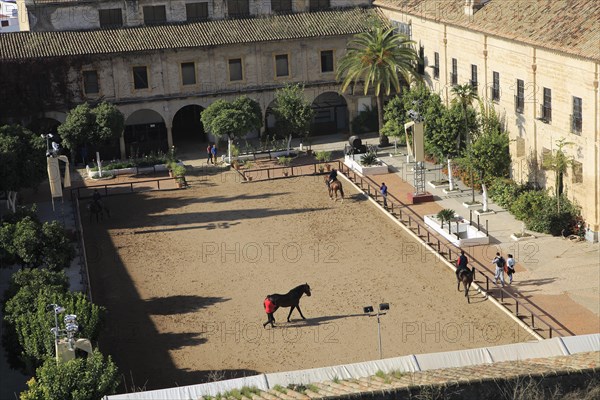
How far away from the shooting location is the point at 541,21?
53562 mm

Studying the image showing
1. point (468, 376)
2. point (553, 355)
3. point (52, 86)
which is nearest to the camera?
point (468, 376)

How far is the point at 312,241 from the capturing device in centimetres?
5162

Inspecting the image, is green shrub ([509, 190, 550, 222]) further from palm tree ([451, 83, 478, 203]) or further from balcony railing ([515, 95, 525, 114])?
balcony railing ([515, 95, 525, 114])

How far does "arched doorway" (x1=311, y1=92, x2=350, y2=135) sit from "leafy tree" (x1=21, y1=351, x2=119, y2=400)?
135 feet

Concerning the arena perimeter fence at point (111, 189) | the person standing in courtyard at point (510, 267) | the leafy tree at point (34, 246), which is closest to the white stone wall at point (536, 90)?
the person standing in courtyard at point (510, 267)

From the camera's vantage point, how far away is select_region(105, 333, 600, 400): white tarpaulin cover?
28.9 m

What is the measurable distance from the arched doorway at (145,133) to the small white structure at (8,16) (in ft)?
61.4

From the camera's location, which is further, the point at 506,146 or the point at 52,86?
the point at 52,86

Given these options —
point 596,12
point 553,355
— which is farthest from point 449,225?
point 553,355

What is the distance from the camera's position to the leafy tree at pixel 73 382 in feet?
104

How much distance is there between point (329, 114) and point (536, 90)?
824 inches

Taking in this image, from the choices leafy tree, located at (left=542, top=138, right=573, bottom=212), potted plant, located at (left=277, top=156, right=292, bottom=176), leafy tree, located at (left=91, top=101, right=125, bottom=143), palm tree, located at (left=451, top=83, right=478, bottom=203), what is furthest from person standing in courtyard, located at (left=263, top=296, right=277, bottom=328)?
leafy tree, located at (left=91, top=101, right=125, bottom=143)

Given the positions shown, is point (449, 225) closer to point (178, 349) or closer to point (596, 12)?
point (596, 12)

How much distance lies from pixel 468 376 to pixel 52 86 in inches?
1697
